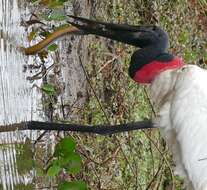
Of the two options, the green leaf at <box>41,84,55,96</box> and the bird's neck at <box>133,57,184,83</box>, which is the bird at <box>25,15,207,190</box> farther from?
the green leaf at <box>41,84,55,96</box>

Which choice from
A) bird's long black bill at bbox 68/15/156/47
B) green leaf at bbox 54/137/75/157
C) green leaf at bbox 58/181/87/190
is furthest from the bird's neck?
green leaf at bbox 58/181/87/190

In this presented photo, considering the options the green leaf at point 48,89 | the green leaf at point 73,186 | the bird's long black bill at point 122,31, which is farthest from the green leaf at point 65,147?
the bird's long black bill at point 122,31

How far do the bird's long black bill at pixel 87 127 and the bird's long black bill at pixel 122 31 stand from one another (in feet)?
1.04

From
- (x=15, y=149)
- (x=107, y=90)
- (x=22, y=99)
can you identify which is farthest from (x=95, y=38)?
(x=15, y=149)

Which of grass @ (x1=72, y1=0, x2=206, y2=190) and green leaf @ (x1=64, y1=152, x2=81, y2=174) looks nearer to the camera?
green leaf @ (x1=64, y1=152, x2=81, y2=174)

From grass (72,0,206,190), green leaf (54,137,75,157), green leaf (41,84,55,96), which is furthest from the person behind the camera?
grass (72,0,206,190)

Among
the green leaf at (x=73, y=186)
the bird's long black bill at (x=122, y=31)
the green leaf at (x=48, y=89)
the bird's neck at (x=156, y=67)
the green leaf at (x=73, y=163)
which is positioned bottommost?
the green leaf at (x=73, y=186)

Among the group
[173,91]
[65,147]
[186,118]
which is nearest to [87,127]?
[65,147]

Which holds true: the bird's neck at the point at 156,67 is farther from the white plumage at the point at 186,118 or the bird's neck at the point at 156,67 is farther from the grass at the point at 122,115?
the grass at the point at 122,115

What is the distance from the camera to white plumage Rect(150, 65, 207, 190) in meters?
1.82

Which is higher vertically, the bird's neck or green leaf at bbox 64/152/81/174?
the bird's neck

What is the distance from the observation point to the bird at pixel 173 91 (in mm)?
1848

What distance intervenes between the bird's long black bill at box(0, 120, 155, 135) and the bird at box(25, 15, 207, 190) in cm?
10

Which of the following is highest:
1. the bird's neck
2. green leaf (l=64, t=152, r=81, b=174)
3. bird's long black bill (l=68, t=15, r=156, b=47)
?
bird's long black bill (l=68, t=15, r=156, b=47)
